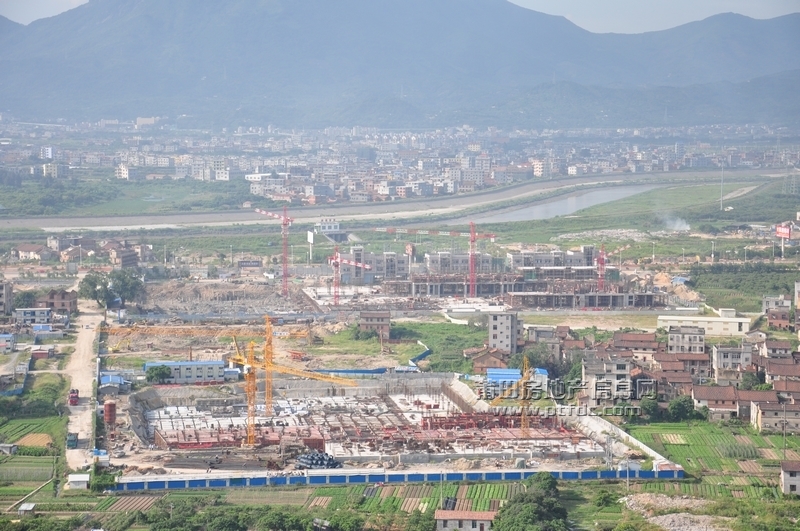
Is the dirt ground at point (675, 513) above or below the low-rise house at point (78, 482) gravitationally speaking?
below

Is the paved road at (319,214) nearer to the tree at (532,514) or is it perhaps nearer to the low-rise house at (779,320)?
the low-rise house at (779,320)

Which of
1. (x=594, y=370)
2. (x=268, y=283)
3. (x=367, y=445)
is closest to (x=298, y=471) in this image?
(x=367, y=445)

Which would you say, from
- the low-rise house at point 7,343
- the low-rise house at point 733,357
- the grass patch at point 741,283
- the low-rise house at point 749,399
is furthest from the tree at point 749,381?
the low-rise house at point 7,343

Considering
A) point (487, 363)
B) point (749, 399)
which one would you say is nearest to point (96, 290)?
point (487, 363)

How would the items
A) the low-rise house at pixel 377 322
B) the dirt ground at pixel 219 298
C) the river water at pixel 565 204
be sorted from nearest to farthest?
the low-rise house at pixel 377 322 < the dirt ground at pixel 219 298 < the river water at pixel 565 204

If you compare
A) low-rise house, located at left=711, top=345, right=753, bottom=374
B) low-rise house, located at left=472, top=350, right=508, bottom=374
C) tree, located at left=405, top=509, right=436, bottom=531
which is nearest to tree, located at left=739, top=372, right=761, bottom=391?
low-rise house, located at left=711, top=345, right=753, bottom=374

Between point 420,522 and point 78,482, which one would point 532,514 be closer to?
point 420,522

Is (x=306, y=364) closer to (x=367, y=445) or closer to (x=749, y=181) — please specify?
(x=367, y=445)

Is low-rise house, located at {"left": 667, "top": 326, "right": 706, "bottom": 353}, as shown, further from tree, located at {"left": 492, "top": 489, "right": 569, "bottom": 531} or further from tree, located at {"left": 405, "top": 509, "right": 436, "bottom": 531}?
tree, located at {"left": 405, "top": 509, "right": 436, "bottom": 531}
